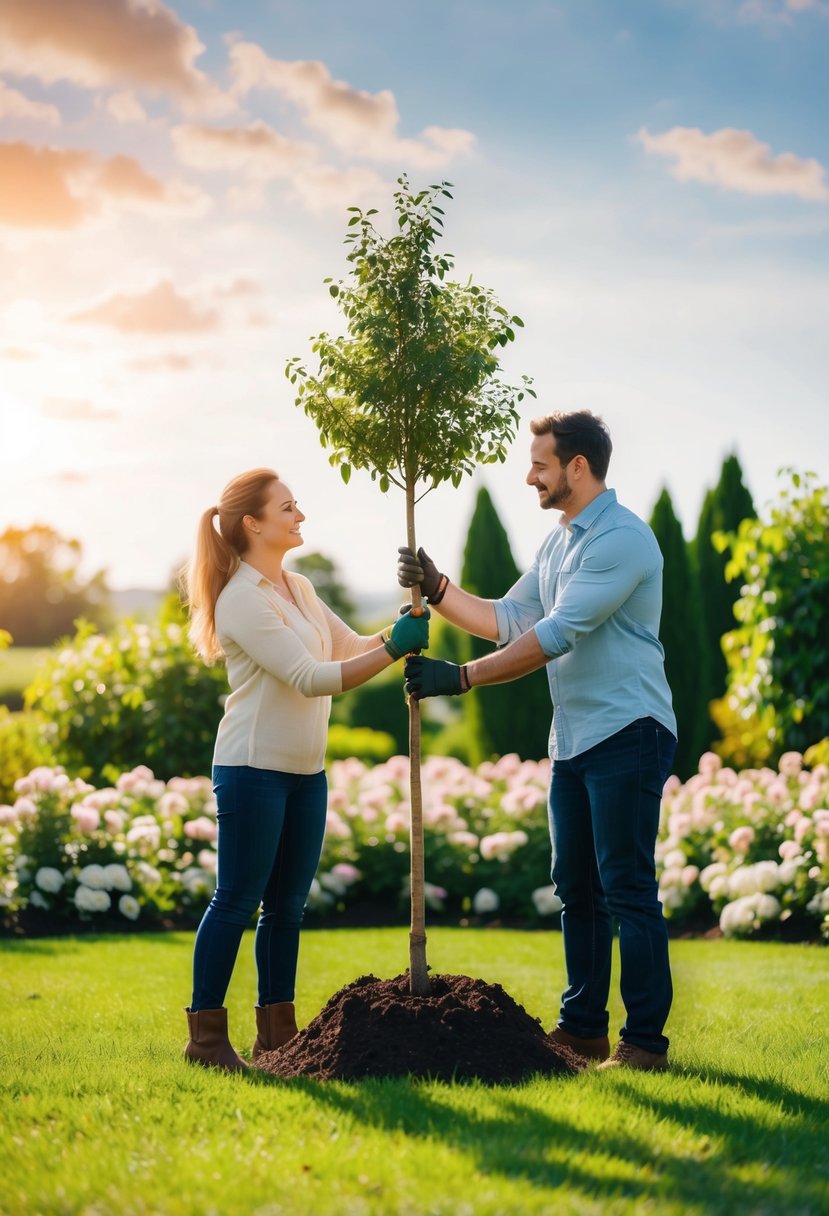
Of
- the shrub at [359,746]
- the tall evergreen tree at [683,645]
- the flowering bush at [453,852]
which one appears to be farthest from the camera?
the shrub at [359,746]

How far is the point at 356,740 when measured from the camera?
15.7 m

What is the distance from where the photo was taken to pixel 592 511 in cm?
404

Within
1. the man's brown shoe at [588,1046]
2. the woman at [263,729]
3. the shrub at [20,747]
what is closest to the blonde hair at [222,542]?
the woman at [263,729]

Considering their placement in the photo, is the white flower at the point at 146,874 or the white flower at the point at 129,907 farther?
the white flower at the point at 146,874

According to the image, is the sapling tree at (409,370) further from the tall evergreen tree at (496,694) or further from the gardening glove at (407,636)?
the tall evergreen tree at (496,694)

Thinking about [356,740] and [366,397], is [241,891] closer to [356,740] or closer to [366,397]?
[366,397]

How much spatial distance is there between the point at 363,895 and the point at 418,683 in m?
5.02


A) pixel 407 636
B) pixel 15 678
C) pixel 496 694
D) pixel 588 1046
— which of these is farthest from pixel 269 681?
pixel 15 678

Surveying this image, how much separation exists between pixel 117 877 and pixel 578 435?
4.86 metres

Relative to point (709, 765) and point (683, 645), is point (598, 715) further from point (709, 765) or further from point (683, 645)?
point (683, 645)

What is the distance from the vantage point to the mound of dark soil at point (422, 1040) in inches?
146

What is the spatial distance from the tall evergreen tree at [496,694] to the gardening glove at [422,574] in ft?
27.3

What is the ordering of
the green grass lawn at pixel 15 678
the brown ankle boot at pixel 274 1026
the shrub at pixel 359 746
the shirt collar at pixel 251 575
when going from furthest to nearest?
the green grass lawn at pixel 15 678, the shrub at pixel 359 746, the brown ankle boot at pixel 274 1026, the shirt collar at pixel 251 575

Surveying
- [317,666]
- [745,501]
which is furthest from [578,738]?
[745,501]
